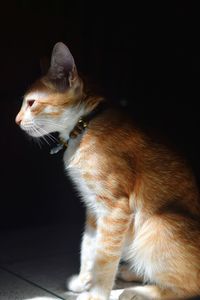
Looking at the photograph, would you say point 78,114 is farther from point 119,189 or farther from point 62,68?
point 119,189

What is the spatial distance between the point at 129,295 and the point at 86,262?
0.32m

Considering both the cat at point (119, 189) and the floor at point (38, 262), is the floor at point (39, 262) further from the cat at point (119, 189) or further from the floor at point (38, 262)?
the cat at point (119, 189)

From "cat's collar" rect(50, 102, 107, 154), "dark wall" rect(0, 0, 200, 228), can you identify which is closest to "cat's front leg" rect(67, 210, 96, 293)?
"cat's collar" rect(50, 102, 107, 154)

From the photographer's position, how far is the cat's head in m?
2.44

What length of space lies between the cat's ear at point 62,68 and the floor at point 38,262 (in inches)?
37.0

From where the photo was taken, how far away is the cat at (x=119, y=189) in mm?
2340

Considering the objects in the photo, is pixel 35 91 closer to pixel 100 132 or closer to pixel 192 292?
pixel 100 132

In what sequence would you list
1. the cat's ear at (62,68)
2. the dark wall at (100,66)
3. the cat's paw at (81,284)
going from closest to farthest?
the cat's ear at (62,68)
the cat's paw at (81,284)
the dark wall at (100,66)

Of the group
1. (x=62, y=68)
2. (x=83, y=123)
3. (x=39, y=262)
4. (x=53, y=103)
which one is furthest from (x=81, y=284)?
(x=62, y=68)

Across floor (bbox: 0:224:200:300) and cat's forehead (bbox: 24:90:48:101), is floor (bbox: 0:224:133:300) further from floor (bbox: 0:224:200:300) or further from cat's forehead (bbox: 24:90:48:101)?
cat's forehead (bbox: 24:90:48:101)

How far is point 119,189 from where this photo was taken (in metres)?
2.35

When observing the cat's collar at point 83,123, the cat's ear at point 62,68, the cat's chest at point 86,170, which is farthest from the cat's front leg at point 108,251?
the cat's ear at point 62,68

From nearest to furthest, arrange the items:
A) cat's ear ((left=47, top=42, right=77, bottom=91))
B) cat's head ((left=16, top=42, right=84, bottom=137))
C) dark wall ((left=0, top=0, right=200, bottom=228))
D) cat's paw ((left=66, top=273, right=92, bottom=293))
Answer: cat's ear ((left=47, top=42, right=77, bottom=91)), cat's head ((left=16, top=42, right=84, bottom=137)), cat's paw ((left=66, top=273, right=92, bottom=293)), dark wall ((left=0, top=0, right=200, bottom=228))

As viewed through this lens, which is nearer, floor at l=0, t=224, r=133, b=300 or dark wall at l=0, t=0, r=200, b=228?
floor at l=0, t=224, r=133, b=300
